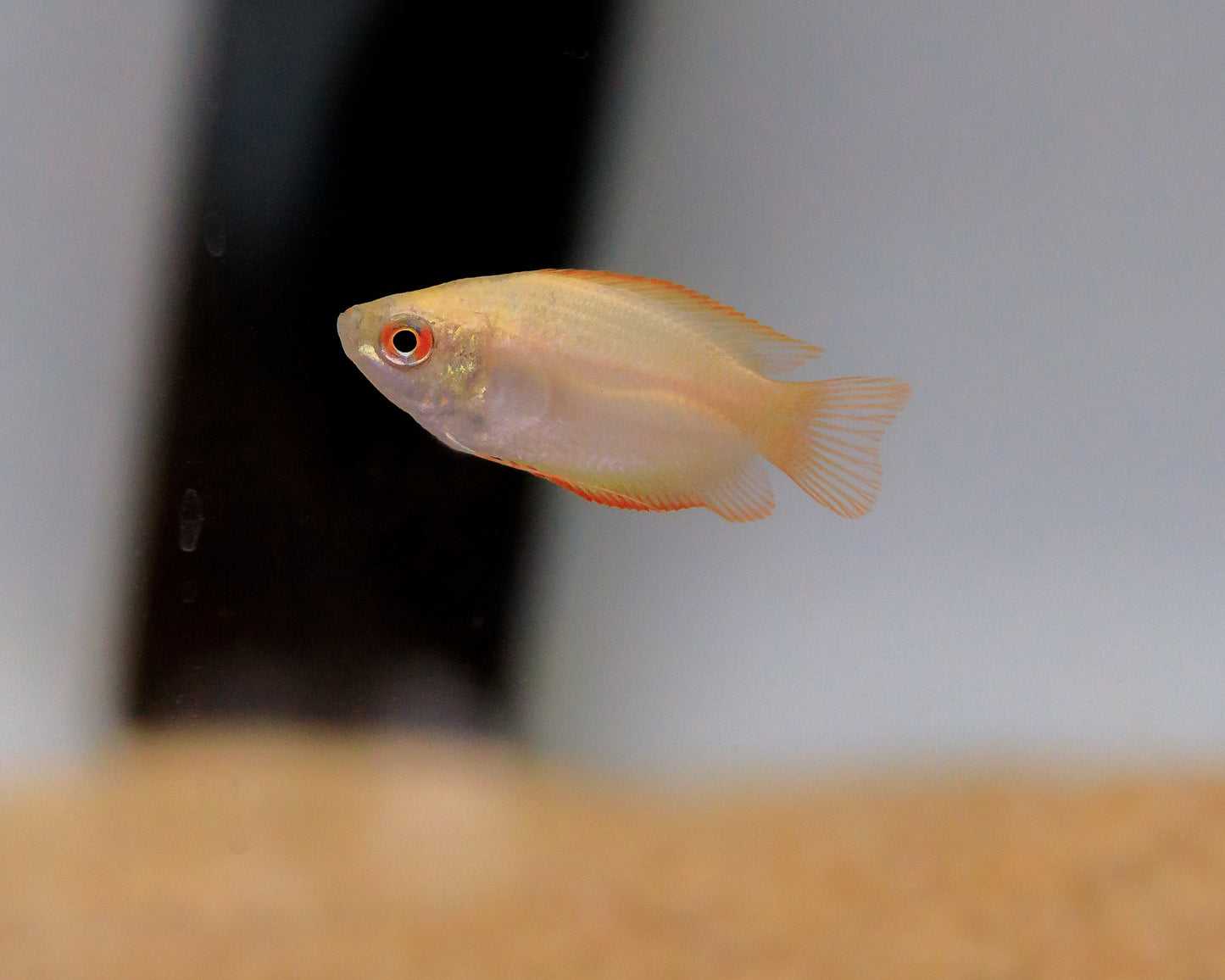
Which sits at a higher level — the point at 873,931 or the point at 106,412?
the point at 106,412

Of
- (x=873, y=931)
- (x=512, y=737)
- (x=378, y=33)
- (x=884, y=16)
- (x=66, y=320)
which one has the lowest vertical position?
(x=873, y=931)

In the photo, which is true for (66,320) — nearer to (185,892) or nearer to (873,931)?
(185,892)

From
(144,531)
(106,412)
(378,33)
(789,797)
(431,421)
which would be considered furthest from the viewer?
(789,797)

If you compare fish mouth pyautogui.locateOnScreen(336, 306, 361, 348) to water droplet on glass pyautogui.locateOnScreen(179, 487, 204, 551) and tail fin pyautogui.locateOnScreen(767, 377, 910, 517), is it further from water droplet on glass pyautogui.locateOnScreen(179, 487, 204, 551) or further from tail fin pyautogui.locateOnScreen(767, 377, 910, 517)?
water droplet on glass pyautogui.locateOnScreen(179, 487, 204, 551)

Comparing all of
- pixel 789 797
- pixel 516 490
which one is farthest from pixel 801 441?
pixel 789 797

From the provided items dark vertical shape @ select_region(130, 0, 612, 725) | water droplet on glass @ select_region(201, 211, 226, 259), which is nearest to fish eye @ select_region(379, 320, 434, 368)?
dark vertical shape @ select_region(130, 0, 612, 725)

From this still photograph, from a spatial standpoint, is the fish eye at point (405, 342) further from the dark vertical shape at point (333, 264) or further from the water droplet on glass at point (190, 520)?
the water droplet on glass at point (190, 520)
